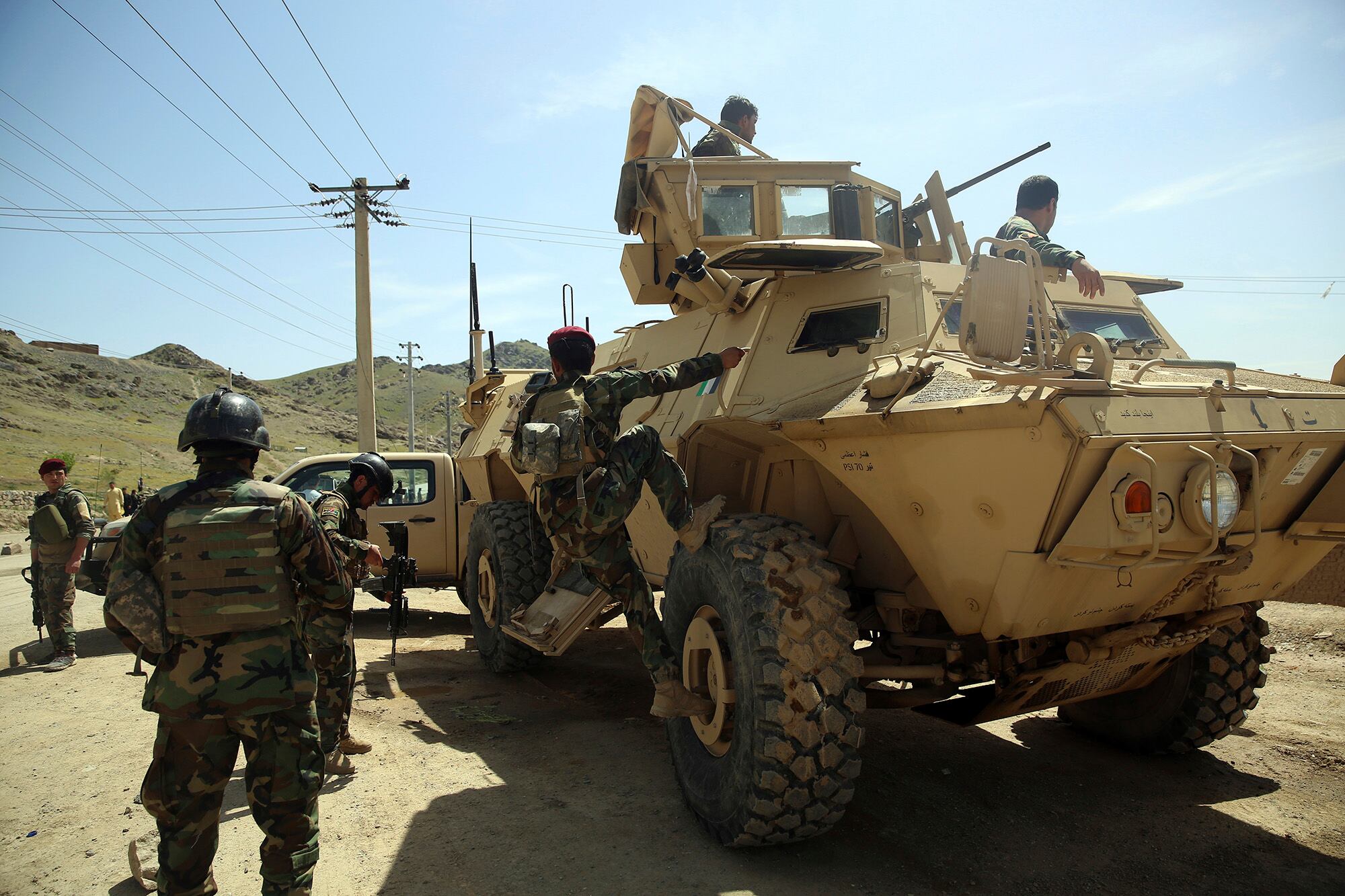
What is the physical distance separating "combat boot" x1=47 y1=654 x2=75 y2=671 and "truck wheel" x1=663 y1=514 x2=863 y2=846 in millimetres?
5464

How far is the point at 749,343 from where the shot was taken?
170 inches

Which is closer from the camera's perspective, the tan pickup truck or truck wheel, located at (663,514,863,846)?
truck wheel, located at (663,514,863,846)

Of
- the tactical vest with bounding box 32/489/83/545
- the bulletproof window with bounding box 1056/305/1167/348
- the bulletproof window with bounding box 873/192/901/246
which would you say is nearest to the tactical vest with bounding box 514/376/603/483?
the bulletproof window with bounding box 1056/305/1167/348

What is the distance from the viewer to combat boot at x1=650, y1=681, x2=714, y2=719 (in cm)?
375

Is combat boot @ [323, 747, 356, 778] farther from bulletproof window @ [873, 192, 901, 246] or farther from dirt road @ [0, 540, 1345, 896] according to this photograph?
bulletproof window @ [873, 192, 901, 246]

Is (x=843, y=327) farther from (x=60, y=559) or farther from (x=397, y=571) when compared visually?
(x=60, y=559)

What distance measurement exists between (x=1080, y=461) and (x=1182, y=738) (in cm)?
248

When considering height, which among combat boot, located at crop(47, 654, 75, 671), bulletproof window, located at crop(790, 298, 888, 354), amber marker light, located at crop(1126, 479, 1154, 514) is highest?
bulletproof window, located at crop(790, 298, 888, 354)

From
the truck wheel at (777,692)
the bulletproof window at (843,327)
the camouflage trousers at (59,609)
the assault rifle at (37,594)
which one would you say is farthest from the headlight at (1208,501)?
the assault rifle at (37,594)

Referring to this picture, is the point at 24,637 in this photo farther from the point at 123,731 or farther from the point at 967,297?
the point at 967,297

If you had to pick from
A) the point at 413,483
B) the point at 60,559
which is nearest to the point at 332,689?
the point at 60,559

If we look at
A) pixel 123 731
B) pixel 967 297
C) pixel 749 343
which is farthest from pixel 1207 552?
pixel 123 731

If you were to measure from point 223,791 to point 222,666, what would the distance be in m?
0.39

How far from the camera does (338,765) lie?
4.49 m
